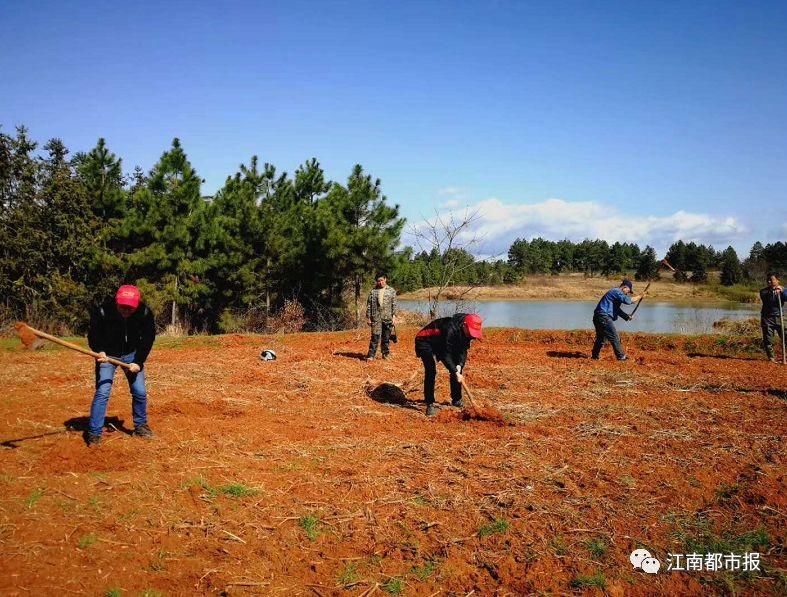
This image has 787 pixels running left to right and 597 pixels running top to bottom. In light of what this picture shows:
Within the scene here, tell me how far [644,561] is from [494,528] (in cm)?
117

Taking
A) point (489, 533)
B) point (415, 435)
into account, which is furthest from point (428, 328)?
point (489, 533)

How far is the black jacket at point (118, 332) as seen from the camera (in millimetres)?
6086

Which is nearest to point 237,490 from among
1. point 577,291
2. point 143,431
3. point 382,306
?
point 143,431

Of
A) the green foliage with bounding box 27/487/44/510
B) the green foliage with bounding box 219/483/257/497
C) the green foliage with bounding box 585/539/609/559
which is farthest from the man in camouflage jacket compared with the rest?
the green foliage with bounding box 585/539/609/559

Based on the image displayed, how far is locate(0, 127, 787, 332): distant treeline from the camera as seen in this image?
67.1ft

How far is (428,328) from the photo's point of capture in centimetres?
810

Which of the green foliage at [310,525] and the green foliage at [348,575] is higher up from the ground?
the green foliage at [310,525]

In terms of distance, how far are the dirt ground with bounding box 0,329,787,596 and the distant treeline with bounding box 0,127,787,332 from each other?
12.2m

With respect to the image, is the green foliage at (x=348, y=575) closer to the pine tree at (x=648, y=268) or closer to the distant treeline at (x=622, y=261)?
the pine tree at (x=648, y=268)

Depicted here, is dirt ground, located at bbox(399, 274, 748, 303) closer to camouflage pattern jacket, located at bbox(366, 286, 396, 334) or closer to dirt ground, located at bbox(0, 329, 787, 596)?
camouflage pattern jacket, located at bbox(366, 286, 396, 334)

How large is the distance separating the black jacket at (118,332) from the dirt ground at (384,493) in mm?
1116

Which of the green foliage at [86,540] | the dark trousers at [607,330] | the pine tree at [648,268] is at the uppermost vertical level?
the pine tree at [648,268]

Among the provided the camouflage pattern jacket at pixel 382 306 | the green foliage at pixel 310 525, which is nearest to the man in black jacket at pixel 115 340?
the green foliage at pixel 310 525

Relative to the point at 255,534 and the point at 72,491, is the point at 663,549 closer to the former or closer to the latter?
the point at 255,534
